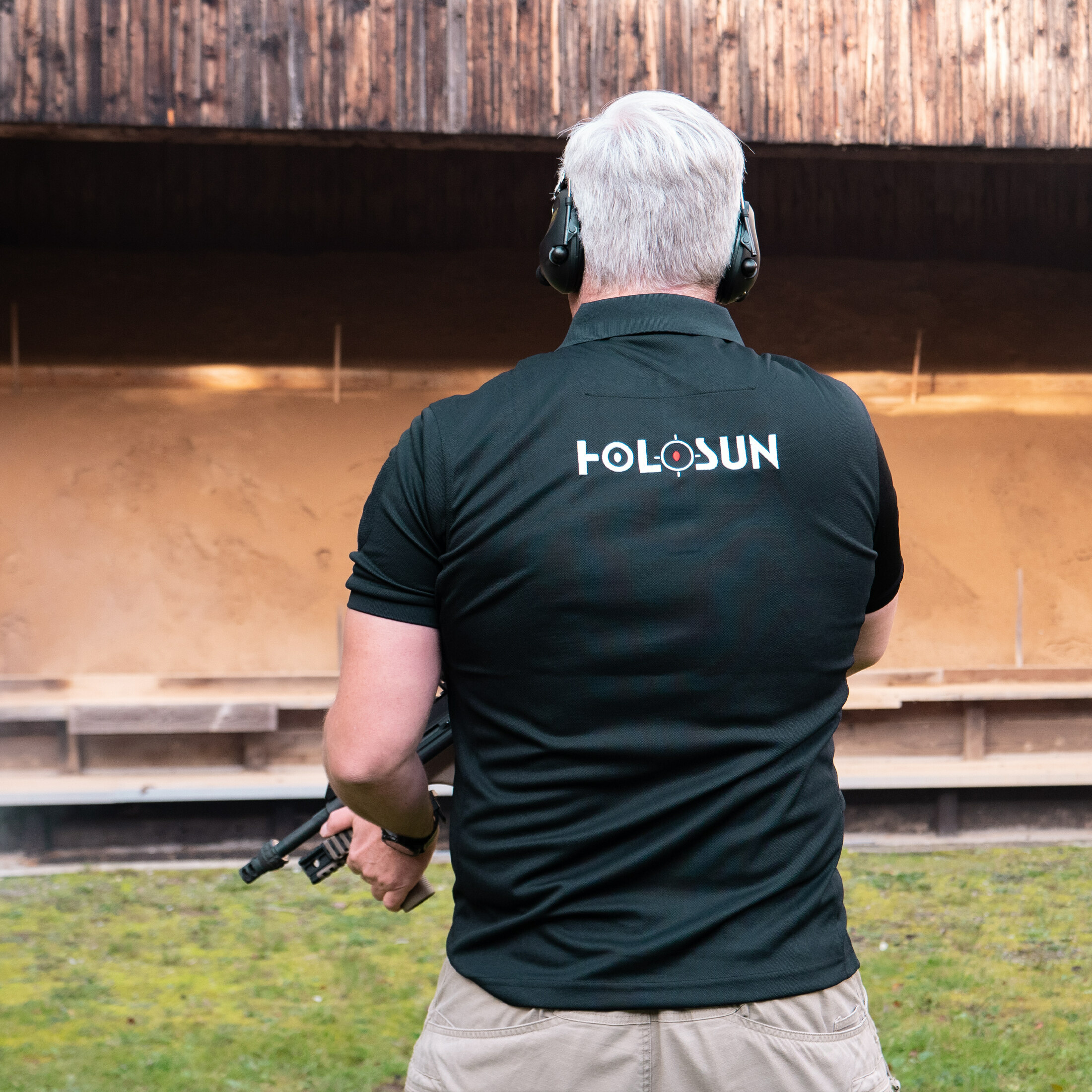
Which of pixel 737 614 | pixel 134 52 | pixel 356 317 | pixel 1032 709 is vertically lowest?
pixel 1032 709

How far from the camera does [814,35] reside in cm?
476

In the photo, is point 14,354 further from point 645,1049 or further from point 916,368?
point 645,1049

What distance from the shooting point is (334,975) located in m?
3.63

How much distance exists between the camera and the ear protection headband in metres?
1.12

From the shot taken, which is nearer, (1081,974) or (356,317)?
(1081,974)

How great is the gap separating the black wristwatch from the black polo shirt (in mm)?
235

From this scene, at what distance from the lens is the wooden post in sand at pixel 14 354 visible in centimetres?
670

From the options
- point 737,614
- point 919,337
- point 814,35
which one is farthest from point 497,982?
point 919,337

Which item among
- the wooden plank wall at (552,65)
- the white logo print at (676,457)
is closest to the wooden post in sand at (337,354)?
the wooden plank wall at (552,65)

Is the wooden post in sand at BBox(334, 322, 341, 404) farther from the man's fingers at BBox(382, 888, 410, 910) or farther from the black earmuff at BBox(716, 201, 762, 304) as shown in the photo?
the black earmuff at BBox(716, 201, 762, 304)

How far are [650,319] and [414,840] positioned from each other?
24.5 inches

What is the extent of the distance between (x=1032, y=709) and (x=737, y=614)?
4898 millimetres

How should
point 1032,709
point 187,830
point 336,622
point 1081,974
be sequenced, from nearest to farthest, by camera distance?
point 1081,974, point 187,830, point 1032,709, point 336,622

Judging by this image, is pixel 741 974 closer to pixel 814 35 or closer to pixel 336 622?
pixel 814 35
